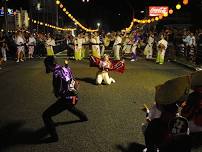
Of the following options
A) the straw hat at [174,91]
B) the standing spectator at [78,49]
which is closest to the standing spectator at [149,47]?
the standing spectator at [78,49]

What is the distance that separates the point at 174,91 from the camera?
5.00 metres

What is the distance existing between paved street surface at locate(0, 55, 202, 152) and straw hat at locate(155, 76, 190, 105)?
6.25 feet

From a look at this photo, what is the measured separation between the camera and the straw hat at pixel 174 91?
4957 mm

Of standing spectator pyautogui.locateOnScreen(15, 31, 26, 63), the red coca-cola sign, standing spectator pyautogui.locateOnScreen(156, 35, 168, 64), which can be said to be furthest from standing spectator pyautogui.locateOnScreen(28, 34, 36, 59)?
the red coca-cola sign

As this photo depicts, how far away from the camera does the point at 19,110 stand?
9.78 m

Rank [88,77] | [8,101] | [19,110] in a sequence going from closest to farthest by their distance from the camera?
[19,110], [8,101], [88,77]

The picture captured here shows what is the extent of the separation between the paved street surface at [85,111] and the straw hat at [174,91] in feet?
6.25

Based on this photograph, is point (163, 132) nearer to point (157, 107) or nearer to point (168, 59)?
point (157, 107)

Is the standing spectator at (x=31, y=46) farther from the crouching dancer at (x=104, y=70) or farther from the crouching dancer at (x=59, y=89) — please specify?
the crouching dancer at (x=59, y=89)

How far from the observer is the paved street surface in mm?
6977

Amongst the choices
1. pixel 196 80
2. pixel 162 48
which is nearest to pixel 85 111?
pixel 196 80

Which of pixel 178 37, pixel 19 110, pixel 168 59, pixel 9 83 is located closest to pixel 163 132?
pixel 19 110

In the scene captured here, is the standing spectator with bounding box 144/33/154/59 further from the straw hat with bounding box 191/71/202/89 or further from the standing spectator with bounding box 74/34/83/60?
the straw hat with bounding box 191/71/202/89

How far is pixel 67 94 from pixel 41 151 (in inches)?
48.8
